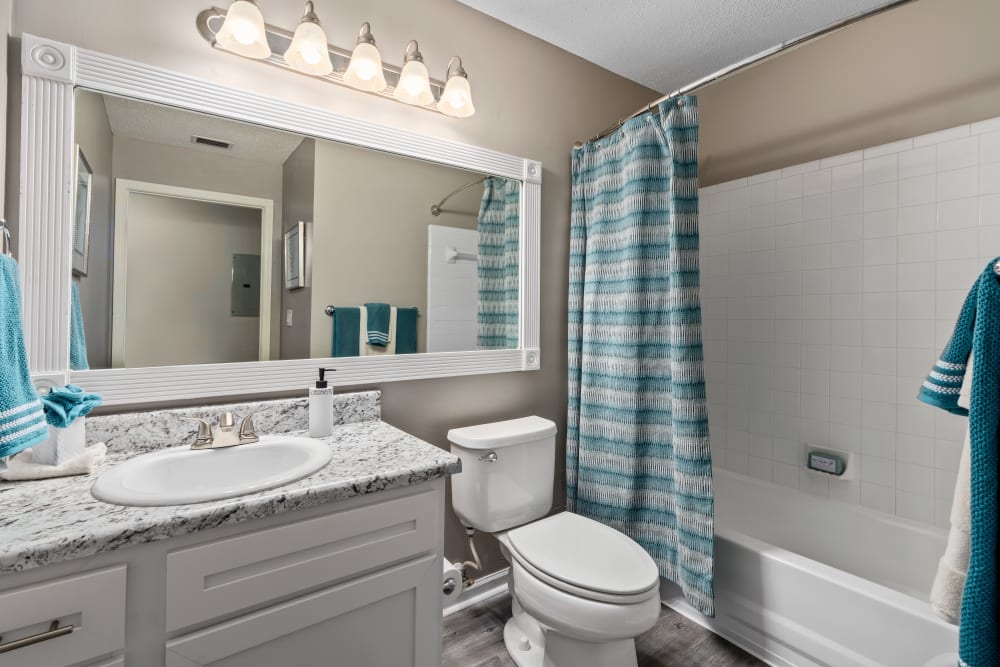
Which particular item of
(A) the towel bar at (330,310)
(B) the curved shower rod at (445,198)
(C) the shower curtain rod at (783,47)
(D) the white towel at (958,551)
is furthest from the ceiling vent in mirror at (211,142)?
(D) the white towel at (958,551)

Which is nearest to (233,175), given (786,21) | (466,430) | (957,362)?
(466,430)

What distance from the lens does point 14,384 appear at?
0.78 meters

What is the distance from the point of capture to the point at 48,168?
112 cm

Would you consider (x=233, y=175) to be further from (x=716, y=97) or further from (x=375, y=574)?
(x=716, y=97)

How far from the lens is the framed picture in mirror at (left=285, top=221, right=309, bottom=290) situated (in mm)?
1447

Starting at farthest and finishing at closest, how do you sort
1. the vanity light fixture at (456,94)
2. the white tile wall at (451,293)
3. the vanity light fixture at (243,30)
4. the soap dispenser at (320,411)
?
the white tile wall at (451,293), the vanity light fixture at (456,94), the soap dispenser at (320,411), the vanity light fixture at (243,30)

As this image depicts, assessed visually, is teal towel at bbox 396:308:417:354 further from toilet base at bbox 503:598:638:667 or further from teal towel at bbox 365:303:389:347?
toilet base at bbox 503:598:638:667

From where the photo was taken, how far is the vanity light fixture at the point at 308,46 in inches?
52.7

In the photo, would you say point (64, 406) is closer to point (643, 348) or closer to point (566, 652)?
point (566, 652)

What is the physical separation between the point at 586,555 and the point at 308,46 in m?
1.74

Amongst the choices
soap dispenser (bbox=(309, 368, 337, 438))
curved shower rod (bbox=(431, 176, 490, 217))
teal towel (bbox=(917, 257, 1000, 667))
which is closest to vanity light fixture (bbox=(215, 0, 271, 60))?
curved shower rod (bbox=(431, 176, 490, 217))

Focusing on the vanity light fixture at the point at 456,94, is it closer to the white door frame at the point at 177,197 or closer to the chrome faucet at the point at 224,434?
the white door frame at the point at 177,197

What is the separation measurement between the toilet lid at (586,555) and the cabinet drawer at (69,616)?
989mm

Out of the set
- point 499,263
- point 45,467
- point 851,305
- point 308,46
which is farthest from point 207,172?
point 851,305
